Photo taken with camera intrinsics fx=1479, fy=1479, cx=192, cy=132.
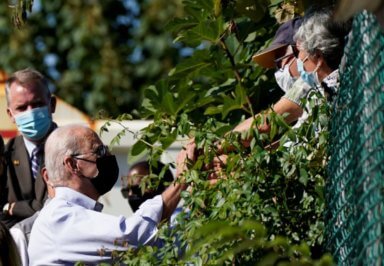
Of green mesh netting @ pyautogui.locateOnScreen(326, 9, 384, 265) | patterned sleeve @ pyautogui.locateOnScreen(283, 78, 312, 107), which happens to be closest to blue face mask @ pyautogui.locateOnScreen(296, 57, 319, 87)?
patterned sleeve @ pyautogui.locateOnScreen(283, 78, 312, 107)

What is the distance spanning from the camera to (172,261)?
577 centimetres

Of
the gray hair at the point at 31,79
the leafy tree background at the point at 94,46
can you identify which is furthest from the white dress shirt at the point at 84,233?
the leafy tree background at the point at 94,46

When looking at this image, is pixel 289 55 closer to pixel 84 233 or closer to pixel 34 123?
pixel 84 233

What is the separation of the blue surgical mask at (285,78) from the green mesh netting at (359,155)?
3.67 feet

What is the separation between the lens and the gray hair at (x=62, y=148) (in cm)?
678

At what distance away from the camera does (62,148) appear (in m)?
6.80

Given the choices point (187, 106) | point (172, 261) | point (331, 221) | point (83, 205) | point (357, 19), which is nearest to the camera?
point (357, 19)

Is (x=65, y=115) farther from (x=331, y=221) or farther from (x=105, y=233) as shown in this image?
(x=331, y=221)

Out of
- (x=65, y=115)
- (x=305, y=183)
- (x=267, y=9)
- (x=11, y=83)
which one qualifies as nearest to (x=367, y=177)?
(x=305, y=183)

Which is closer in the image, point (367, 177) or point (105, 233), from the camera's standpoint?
point (367, 177)

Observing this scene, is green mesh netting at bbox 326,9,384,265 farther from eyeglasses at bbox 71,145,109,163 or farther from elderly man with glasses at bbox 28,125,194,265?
eyeglasses at bbox 71,145,109,163

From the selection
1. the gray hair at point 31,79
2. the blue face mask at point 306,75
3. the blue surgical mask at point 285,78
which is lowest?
the gray hair at point 31,79

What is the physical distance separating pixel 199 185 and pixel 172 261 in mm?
331

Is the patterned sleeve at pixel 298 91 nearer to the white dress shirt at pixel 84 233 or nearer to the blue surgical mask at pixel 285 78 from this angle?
the blue surgical mask at pixel 285 78
